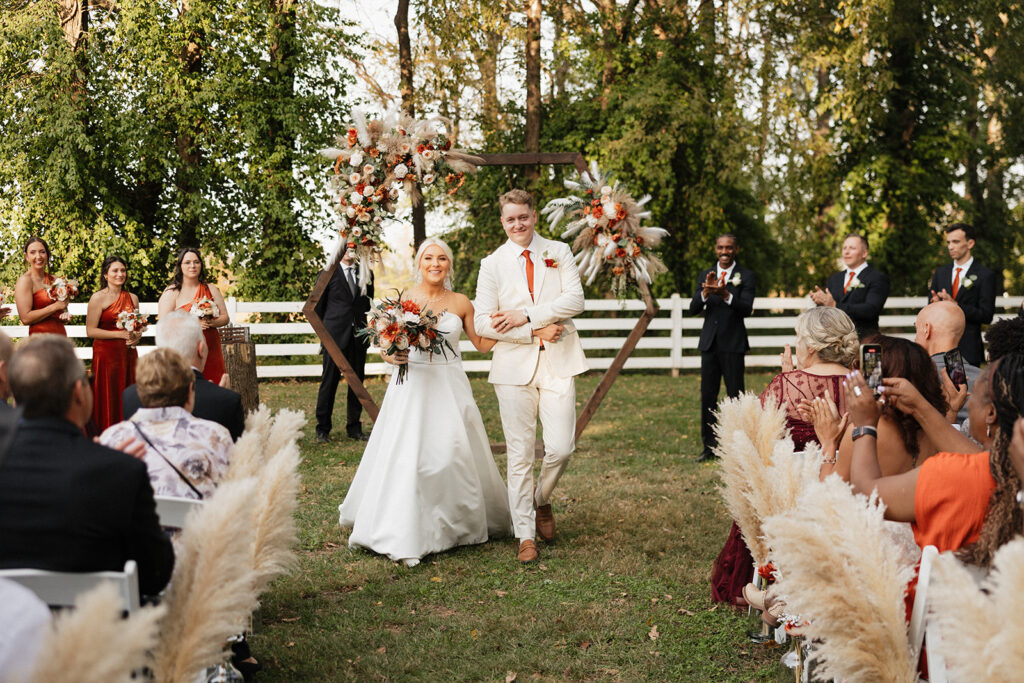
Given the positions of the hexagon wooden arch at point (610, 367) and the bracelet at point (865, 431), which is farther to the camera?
the hexagon wooden arch at point (610, 367)

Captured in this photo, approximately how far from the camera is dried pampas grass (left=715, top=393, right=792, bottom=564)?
3.55 meters

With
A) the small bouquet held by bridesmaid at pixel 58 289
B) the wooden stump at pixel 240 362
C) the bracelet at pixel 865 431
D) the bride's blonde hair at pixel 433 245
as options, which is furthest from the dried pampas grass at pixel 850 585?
the small bouquet held by bridesmaid at pixel 58 289

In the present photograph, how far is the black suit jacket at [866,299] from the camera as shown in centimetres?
877

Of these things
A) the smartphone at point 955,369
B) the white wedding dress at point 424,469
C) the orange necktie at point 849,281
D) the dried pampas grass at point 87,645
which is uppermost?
the orange necktie at point 849,281

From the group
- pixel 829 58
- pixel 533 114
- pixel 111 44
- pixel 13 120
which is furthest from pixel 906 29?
pixel 13 120

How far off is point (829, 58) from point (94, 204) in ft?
48.9

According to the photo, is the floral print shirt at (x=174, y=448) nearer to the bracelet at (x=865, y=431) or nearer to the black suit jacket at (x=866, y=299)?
the bracelet at (x=865, y=431)

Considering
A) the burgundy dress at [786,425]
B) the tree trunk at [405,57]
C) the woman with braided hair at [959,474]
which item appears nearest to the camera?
→ the woman with braided hair at [959,474]

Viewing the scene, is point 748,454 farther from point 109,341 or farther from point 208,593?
point 109,341

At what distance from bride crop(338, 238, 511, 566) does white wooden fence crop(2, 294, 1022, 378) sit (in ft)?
32.2

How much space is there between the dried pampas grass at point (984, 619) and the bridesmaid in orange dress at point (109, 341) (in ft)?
26.4

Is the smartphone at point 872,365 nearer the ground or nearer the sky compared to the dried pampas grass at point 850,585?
nearer the sky

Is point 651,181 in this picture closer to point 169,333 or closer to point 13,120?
point 13,120

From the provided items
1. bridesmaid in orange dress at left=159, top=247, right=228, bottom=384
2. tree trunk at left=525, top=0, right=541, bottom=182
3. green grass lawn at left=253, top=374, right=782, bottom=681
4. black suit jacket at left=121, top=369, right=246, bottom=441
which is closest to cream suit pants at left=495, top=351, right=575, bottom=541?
green grass lawn at left=253, top=374, right=782, bottom=681
